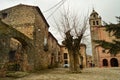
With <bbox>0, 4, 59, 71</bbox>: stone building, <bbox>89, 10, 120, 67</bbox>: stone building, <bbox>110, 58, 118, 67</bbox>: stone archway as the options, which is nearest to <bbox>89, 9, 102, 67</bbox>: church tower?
<bbox>89, 10, 120, 67</bbox>: stone building

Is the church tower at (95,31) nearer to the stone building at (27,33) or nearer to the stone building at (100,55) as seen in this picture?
the stone building at (100,55)

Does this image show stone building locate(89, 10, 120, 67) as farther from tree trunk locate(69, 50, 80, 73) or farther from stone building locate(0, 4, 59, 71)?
tree trunk locate(69, 50, 80, 73)

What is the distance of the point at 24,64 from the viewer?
17297 millimetres

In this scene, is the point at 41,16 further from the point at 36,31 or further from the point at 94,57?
the point at 94,57

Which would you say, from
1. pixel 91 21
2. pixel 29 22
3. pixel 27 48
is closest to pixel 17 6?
pixel 29 22

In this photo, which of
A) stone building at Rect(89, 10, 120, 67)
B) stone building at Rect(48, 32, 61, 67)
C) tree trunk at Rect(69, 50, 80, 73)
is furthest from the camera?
stone building at Rect(89, 10, 120, 67)

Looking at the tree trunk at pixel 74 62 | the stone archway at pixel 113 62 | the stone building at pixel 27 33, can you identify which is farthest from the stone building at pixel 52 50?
the stone archway at pixel 113 62

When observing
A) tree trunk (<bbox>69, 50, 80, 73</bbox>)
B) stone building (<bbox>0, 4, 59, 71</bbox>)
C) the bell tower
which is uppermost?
the bell tower

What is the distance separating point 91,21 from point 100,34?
4404mm

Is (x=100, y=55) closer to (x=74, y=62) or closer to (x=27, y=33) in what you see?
(x=74, y=62)

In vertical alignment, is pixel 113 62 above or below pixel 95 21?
below

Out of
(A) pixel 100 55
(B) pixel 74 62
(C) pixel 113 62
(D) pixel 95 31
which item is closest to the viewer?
(B) pixel 74 62

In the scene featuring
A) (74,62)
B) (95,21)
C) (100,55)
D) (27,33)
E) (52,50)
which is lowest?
(74,62)

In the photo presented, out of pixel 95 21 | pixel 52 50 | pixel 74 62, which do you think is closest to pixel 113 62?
pixel 95 21
